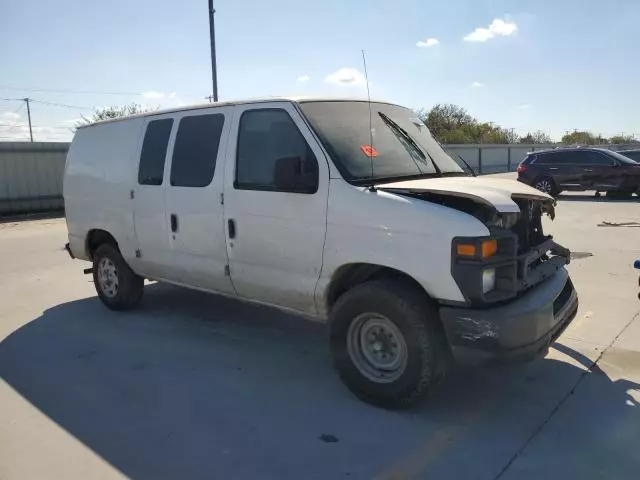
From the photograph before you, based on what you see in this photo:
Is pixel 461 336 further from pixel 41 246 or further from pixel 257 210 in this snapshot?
pixel 41 246

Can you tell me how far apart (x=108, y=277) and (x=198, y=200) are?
7.07 ft

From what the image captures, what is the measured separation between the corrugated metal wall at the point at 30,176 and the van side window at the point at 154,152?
48.2 feet

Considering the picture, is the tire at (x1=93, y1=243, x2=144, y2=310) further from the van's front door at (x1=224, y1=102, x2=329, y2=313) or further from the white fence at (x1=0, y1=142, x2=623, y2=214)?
the white fence at (x1=0, y1=142, x2=623, y2=214)

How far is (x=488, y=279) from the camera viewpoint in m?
3.41

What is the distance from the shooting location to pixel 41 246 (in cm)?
1159

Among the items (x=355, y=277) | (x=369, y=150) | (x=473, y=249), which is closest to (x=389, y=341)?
(x=355, y=277)

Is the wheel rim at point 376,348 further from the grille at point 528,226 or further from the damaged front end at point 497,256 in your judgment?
the grille at point 528,226

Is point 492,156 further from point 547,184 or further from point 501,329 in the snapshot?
point 501,329

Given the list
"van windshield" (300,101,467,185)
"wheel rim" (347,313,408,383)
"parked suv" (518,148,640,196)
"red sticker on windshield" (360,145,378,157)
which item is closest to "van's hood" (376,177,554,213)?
"van windshield" (300,101,467,185)

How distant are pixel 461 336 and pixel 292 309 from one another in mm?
1457

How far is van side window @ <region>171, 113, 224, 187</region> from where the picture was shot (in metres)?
4.79

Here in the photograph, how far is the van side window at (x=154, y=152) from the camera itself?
5344 mm

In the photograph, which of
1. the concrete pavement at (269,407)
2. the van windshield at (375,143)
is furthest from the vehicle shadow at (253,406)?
the van windshield at (375,143)

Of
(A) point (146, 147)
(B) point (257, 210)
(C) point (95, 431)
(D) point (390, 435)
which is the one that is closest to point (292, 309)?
(B) point (257, 210)
